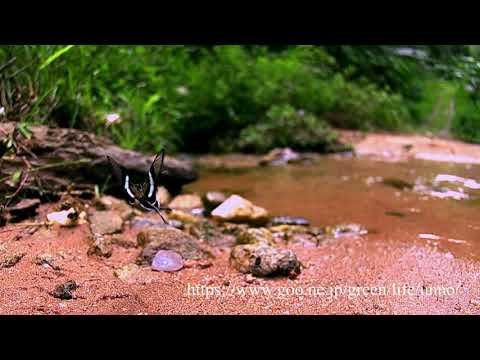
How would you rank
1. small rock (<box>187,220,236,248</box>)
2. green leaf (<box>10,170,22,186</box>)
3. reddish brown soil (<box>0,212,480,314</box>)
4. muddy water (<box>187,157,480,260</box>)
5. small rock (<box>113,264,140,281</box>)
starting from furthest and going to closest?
small rock (<box>187,220,236,248</box>)
green leaf (<box>10,170,22,186</box>)
muddy water (<box>187,157,480,260</box>)
small rock (<box>113,264,140,281</box>)
reddish brown soil (<box>0,212,480,314</box>)

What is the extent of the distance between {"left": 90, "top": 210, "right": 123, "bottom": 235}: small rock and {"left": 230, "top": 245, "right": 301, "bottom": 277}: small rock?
654 mm

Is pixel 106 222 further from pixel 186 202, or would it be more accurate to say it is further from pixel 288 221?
pixel 288 221

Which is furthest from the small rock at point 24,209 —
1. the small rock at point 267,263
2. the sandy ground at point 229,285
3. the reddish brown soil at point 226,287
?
the small rock at point 267,263

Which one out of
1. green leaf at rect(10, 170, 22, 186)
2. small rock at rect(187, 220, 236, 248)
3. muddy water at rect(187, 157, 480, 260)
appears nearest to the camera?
muddy water at rect(187, 157, 480, 260)

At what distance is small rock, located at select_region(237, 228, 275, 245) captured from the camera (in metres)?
2.71

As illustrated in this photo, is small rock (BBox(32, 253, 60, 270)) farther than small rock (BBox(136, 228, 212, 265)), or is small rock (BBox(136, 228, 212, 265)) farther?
small rock (BBox(136, 228, 212, 265))

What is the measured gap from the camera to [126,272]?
205 cm

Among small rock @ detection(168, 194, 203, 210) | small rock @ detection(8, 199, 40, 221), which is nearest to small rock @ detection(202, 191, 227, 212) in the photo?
small rock @ detection(168, 194, 203, 210)

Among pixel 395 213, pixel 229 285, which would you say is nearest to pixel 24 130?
pixel 229 285

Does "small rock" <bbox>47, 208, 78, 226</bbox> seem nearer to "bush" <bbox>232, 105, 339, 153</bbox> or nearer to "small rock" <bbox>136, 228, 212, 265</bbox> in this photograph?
"small rock" <bbox>136, 228, 212, 265</bbox>

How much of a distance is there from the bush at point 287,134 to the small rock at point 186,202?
2383mm

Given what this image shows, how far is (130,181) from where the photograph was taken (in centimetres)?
197

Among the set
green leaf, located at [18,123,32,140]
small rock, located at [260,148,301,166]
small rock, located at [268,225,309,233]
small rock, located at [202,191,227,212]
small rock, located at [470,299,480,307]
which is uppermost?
green leaf, located at [18,123,32,140]
